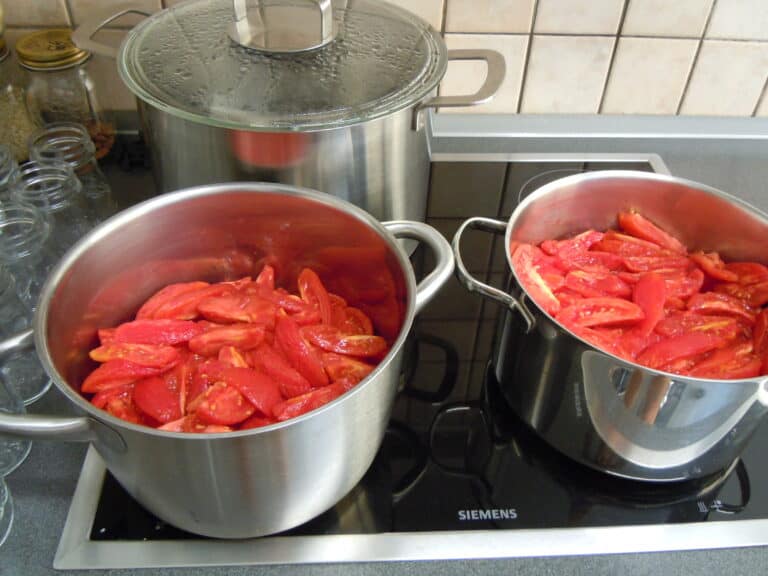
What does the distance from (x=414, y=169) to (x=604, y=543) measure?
46 cm

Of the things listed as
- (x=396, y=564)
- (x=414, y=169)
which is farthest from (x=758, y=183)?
(x=396, y=564)

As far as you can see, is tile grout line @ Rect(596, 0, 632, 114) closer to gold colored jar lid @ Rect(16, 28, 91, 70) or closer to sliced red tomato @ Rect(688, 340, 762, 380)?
sliced red tomato @ Rect(688, 340, 762, 380)

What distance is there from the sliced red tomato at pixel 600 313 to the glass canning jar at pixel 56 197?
60 centimetres

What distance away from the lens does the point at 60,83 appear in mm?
957

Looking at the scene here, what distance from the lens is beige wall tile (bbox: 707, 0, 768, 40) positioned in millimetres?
1050

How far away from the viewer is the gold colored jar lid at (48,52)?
91 centimetres

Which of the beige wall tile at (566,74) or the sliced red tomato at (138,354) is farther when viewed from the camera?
the beige wall tile at (566,74)

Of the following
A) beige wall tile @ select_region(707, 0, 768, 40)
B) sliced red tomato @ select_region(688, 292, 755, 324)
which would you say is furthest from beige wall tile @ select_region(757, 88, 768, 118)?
sliced red tomato @ select_region(688, 292, 755, 324)

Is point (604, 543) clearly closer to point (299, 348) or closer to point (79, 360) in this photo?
point (299, 348)

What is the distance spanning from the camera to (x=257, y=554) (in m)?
0.63

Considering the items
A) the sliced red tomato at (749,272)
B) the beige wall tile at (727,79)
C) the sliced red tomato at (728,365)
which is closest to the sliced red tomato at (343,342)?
the sliced red tomato at (728,365)

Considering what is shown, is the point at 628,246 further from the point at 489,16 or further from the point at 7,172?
the point at 7,172

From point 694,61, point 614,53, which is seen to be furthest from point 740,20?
point 614,53

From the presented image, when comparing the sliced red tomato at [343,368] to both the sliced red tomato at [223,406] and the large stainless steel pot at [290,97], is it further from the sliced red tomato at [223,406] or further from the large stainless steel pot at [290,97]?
the large stainless steel pot at [290,97]
